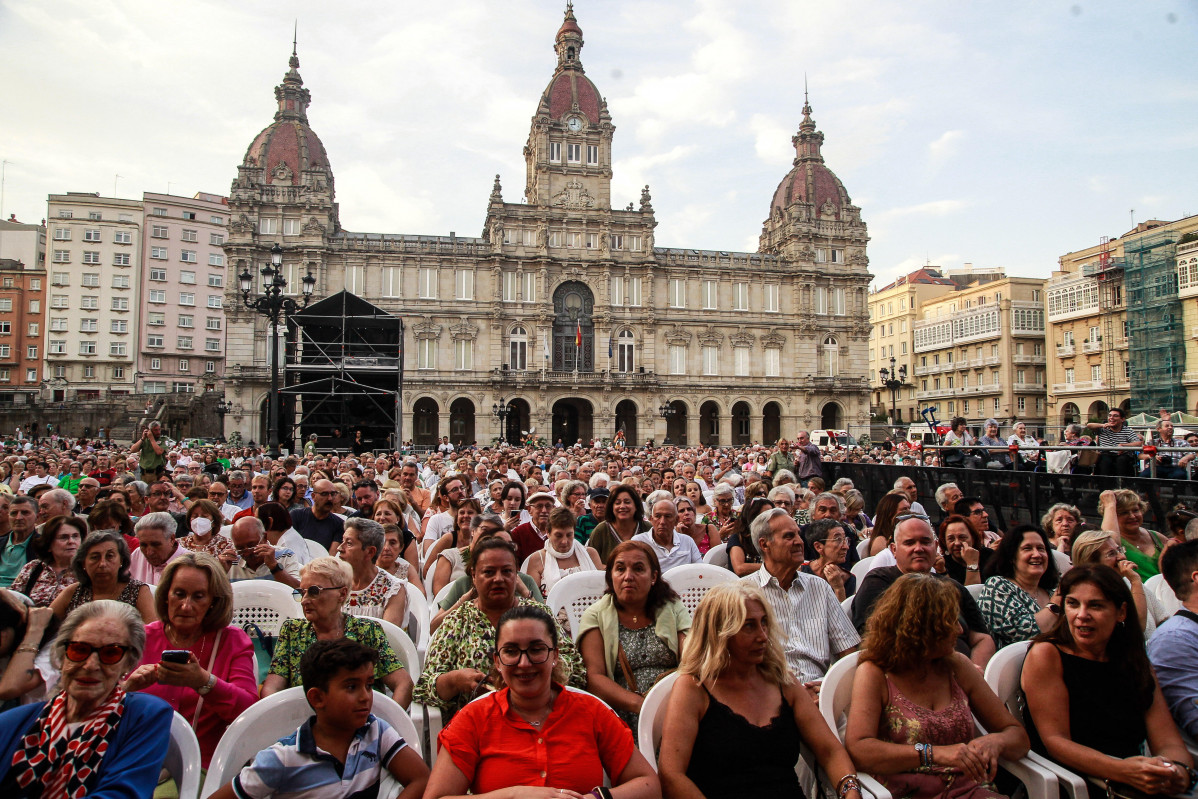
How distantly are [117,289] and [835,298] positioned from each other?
56580mm

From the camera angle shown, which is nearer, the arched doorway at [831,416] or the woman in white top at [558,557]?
the woman in white top at [558,557]

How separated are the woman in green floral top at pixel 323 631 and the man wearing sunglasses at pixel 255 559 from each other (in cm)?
158

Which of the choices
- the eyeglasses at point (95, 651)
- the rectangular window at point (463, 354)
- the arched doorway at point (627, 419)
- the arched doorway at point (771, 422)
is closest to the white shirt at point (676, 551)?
the eyeglasses at point (95, 651)

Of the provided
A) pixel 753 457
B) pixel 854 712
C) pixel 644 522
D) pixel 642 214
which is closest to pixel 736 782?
pixel 854 712

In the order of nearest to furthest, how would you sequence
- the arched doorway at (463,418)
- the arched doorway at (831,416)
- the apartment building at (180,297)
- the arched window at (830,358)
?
the arched doorway at (463,418) → the arched window at (830,358) → the arched doorway at (831,416) → the apartment building at (180,297)

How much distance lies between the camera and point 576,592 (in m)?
5.41

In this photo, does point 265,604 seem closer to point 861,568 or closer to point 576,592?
point 576,592

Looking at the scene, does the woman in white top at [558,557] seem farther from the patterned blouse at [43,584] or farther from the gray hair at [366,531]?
the patterned blouse at [43,584]

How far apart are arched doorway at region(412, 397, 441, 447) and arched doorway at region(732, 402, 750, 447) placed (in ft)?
68.3

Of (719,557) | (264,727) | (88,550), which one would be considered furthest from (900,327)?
(264,727)

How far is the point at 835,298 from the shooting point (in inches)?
2120

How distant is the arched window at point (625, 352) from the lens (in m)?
50.2

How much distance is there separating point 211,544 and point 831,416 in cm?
Result: 5221

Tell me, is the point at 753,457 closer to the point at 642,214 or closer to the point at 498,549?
the point at 498,549
